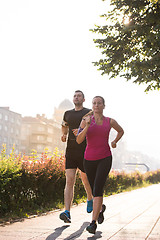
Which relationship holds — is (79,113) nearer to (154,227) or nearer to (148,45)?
(154,227)

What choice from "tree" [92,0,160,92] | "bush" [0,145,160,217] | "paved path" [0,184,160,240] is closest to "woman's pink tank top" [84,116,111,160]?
"paved path" [0,184,160,240]

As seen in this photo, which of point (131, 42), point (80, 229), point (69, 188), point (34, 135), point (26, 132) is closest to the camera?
point (80, 229)

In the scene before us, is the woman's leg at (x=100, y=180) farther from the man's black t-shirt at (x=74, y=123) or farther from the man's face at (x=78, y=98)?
the man's face at (x=78, y=98)

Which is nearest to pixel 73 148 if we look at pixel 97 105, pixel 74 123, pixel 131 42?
pixel 74 123

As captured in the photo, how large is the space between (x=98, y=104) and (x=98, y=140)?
20.1 inches

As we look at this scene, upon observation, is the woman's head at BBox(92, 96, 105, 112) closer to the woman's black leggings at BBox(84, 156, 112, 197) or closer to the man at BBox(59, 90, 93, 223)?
the woman's black leggings at BBox(84, 156, 112, 197)

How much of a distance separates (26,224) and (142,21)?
702 cm

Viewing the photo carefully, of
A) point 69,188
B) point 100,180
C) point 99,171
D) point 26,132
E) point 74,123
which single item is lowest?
point 69,188

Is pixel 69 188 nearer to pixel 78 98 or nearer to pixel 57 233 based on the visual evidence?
pixel 57 233

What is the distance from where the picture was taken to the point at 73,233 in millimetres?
5285

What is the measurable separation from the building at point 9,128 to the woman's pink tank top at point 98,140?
9839 centimetres

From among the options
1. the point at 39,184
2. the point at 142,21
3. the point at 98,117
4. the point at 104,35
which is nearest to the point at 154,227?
the point at 98,117

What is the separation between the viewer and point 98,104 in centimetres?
533

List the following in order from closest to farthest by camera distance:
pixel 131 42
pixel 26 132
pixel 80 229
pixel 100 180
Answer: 1. pixel 100 180
2. pixel 80 229
3. pixel 131 42
4. pixel 26 132
